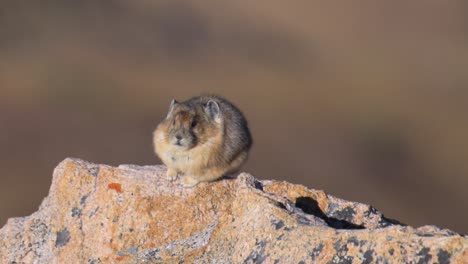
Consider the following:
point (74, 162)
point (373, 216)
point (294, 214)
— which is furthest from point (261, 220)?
point (74, 162)

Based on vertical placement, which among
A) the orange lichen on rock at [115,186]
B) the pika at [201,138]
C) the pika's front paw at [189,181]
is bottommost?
the orange lichen on rock at [115,186]

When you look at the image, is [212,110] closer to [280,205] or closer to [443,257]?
[280,205]

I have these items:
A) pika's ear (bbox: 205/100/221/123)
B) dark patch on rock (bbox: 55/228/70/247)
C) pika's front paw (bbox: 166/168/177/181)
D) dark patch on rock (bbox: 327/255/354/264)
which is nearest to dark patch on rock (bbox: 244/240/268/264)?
dark patch on rock (bbox: 327/255/354/264)

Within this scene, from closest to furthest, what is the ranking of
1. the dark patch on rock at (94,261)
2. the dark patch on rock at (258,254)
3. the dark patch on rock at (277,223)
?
the dark patch on rock at (258,254) < the dark patch on rock at (277,223) < the dark patch on rock at (94,261)

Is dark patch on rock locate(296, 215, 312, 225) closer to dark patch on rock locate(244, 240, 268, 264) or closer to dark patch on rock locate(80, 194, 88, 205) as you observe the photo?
dark patch on rock locate(244, 240, 268, 264)

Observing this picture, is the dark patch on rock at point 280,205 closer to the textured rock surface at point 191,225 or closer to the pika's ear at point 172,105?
the textured rock surface at point 191,225

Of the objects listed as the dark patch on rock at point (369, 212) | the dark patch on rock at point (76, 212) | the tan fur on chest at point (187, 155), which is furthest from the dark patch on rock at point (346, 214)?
the dark patch on rock at point (76, 212)
